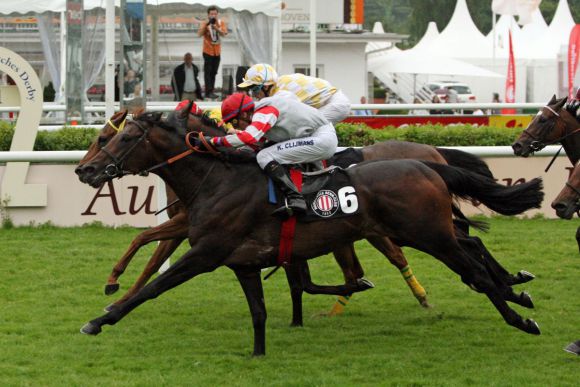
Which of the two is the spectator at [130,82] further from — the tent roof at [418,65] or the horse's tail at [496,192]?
the tent roof at [418,65]

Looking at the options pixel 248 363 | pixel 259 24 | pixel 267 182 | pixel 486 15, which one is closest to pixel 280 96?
pixel 267 182

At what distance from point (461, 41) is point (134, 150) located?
3119 cm

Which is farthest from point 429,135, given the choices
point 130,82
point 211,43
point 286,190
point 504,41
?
point 504,41

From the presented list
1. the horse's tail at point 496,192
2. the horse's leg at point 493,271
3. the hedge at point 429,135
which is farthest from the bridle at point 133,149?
the hedge at point 429,135

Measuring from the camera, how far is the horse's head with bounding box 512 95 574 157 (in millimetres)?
8727

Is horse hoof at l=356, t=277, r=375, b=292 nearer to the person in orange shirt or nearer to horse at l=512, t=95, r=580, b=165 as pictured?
horse at l=512, t=95, r=580, b=165

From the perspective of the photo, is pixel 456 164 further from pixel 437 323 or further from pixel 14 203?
pixel 14 203

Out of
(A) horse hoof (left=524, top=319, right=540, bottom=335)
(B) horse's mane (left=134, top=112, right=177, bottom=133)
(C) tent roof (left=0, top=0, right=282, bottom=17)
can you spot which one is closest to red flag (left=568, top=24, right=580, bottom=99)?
(C) tent roof (left=0, top=0, right=282, bottom=17)

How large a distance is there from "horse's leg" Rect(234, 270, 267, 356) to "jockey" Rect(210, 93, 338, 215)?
465mm

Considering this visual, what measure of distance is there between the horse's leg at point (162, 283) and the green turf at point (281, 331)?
254 millimetres

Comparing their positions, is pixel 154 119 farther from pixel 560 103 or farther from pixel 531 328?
pixel 560 103

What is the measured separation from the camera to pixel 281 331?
714 cm

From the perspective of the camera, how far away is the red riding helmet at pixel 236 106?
6.53 meters

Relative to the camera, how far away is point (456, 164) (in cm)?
800
